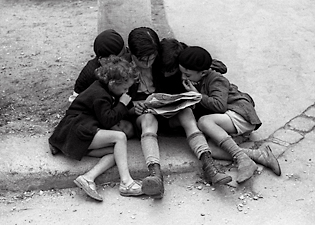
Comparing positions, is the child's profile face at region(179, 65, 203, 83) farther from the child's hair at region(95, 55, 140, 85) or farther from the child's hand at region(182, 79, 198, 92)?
the child's hair at region(95, 55, 140, 85)

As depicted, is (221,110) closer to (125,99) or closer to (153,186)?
(125,99)

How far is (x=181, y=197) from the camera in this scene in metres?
3.68

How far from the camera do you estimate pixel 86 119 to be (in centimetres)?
378

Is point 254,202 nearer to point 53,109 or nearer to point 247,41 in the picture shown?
point 53,109

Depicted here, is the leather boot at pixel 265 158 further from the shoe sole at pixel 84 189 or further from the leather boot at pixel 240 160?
the shoe sole at pixel 84 189

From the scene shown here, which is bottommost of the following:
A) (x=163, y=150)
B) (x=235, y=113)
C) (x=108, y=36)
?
(x=163, y=150)

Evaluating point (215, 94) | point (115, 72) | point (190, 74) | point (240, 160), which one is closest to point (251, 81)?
point (215, 94)

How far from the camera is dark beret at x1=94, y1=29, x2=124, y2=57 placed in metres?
4.01

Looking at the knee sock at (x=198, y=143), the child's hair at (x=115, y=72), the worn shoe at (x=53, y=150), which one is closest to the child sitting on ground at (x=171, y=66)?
the child's hair at (x=115, y=72)

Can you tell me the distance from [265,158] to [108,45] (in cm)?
142

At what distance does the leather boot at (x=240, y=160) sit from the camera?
3.72 metres

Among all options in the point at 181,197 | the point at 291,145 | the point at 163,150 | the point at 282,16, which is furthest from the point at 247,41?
the point at 181,197

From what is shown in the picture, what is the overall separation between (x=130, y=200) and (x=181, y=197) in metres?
0.35

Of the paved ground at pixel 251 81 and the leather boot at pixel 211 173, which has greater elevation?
the leather boot at pixel 211 173
